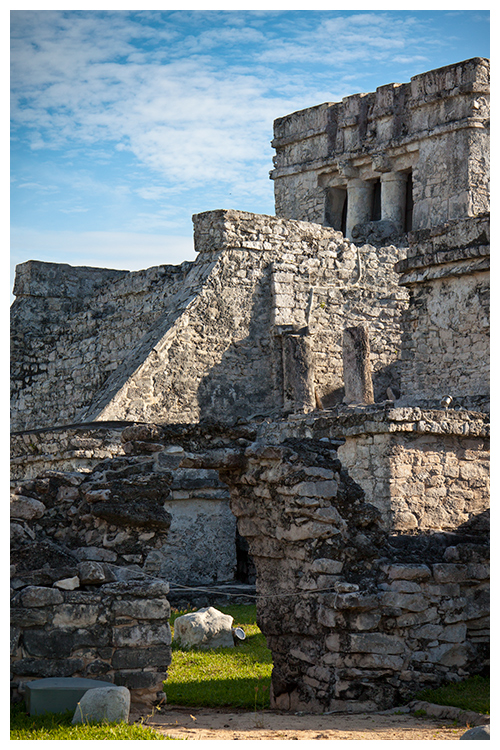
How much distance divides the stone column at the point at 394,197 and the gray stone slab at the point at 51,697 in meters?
14.0

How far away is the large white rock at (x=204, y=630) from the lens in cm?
848

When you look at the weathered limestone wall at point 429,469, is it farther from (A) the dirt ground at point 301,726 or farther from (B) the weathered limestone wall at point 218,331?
(B) the weathered limestone wall at point 218,331

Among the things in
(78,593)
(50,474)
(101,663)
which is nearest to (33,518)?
(50,474)

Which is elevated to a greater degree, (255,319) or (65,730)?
(255,319)

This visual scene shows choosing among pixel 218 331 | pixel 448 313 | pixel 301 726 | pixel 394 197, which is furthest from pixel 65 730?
pixel 394 197

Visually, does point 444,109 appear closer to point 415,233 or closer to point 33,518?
point 415,233

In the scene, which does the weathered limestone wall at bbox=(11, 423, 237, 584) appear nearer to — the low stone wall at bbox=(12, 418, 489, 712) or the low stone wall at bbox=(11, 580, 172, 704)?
the low stone wall at bbox=(12, 418, 489, 712)

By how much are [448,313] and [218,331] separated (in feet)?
12.2

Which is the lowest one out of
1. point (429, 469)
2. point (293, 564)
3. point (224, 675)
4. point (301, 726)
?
point (224, 675)

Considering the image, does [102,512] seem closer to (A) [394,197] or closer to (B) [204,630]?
(B) [204,630]

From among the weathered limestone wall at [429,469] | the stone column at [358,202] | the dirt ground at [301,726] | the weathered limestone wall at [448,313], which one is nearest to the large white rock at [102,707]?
the dirt ground at [301,726]

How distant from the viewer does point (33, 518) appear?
6.09 metres

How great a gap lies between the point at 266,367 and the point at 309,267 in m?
1.91

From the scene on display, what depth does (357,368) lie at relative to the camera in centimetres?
1235
